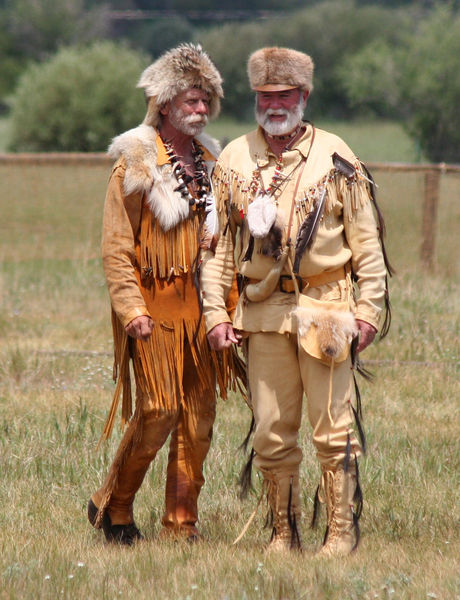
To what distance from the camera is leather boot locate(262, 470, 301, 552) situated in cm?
467

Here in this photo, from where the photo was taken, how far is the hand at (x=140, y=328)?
15.3 ft

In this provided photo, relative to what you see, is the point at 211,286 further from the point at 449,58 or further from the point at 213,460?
the point at 449,58

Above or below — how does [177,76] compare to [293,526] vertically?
above

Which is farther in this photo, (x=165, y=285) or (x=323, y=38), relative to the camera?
(x=323, y=38)

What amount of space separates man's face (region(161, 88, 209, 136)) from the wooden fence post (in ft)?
27.0

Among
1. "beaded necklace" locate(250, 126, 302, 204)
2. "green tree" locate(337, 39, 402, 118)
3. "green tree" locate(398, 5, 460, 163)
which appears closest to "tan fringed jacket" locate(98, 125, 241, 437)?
"beaded necklace" locate(250, 126, 302, 204)

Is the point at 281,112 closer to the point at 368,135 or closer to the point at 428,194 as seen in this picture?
the point at 428,194

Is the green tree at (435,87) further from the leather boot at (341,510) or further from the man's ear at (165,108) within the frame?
the leather boot at (341,510)

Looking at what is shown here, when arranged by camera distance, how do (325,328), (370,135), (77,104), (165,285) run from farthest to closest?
1. (370,135)
2. (77,104)
3. (165,285)
4. (325,328)

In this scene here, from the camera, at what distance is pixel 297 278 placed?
449 cm

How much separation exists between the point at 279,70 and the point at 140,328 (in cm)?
120

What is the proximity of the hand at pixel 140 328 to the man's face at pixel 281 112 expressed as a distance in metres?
0.94

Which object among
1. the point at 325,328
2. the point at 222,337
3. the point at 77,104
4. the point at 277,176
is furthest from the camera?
the point at 77,104

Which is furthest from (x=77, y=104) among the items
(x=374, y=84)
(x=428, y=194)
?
(x=428, y=194)
